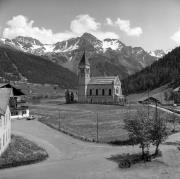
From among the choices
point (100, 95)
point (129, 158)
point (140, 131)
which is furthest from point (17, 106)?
point (100, 95)

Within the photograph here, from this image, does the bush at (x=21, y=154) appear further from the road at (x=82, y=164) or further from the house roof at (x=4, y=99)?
the house roof at (x=4, y=99)

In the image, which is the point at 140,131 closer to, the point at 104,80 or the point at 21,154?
the point at 21,154

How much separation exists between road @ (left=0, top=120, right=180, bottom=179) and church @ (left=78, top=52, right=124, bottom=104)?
67.8 metres

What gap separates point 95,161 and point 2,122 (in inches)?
513

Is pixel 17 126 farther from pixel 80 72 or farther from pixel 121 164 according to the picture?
pixel 80 72

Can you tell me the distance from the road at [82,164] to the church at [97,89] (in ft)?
222

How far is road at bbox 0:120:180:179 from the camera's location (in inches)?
1299

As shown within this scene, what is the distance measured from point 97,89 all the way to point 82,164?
83.2 metres

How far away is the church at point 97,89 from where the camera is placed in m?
116

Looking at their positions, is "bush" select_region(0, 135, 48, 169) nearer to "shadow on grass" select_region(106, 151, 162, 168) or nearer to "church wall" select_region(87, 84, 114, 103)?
"shadow on grass" select_region(106, 151, 162, 168)

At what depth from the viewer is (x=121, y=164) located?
120 ft

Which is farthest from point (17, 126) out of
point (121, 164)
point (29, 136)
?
point (121, 164)

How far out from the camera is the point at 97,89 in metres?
119

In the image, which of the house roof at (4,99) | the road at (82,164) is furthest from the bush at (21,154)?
the house roof at (4,99)
